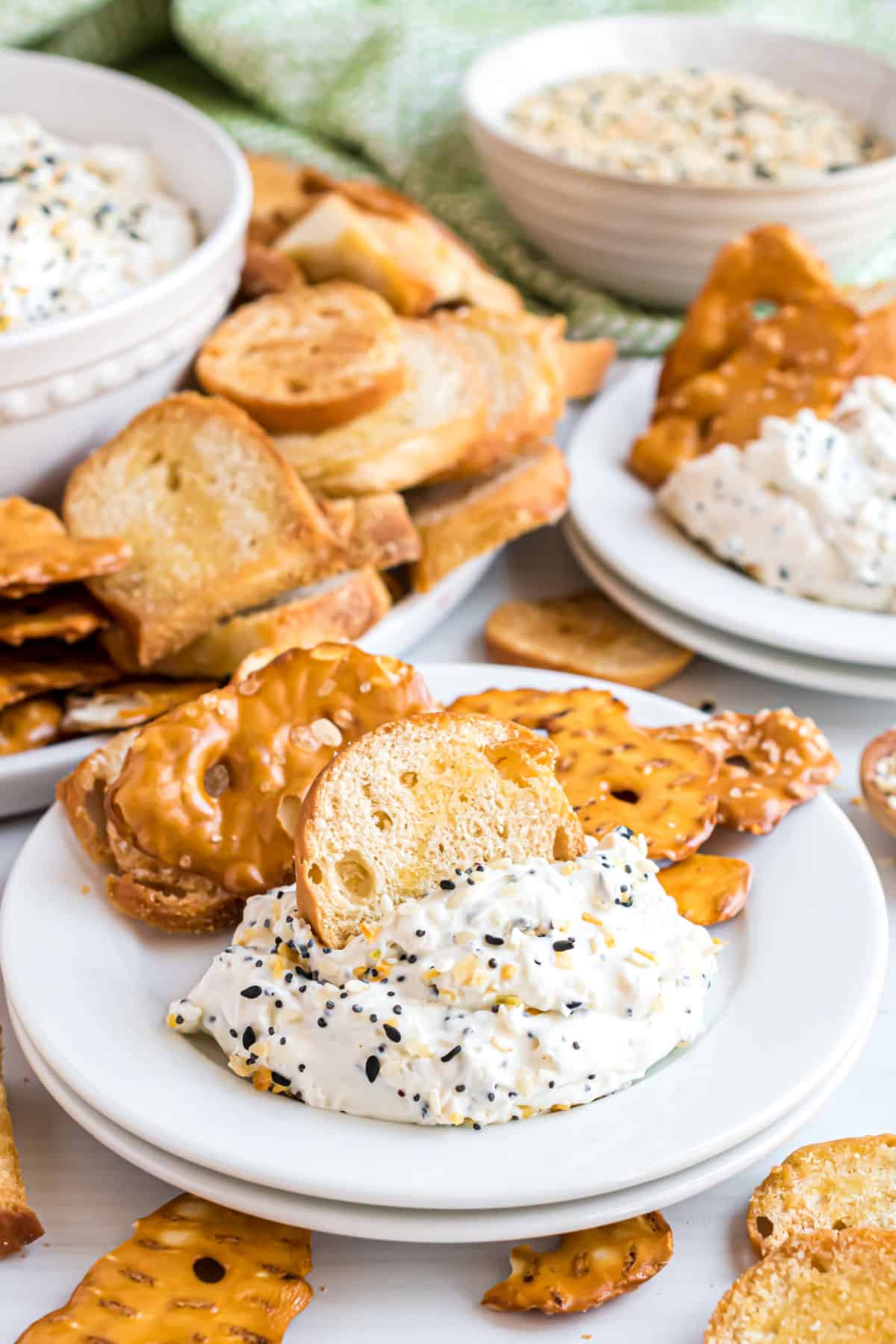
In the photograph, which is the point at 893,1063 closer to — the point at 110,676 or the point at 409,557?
the point at 409,557

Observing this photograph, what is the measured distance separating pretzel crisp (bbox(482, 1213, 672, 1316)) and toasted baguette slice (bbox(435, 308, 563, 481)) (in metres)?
1.13

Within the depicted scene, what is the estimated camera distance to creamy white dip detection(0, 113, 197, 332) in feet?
6.36

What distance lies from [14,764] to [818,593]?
1078 millimetres

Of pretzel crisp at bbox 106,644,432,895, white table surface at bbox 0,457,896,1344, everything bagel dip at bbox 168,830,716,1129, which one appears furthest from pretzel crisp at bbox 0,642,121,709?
everything bagel dip at bbox 168,830,716,1129

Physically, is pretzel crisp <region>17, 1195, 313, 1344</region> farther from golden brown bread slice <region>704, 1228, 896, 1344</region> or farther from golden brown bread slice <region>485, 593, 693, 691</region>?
golden brown bread slice <region>485, 593, 693, 691</region>

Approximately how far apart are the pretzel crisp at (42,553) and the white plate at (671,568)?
73 cm

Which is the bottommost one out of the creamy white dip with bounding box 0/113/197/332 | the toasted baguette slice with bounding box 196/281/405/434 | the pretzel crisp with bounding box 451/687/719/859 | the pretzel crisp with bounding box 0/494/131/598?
the pretzel crisp with bounding box 451/687/719/859

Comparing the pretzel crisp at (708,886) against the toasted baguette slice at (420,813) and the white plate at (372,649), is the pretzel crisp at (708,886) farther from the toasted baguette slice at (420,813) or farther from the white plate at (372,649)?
the white plate at (372,649)

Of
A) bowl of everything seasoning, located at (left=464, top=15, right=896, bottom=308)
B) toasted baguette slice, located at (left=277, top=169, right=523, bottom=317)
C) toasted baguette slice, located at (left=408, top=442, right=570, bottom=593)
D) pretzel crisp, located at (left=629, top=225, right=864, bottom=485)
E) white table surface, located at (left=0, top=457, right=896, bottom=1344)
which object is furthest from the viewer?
bowl of everything seasoning, located at (left=464, top=15, right=896, bottom=308)

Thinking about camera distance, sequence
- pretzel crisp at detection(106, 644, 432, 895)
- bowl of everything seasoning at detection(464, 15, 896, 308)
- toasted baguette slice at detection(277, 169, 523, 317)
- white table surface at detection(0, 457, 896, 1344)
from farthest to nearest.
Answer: bowl of everything seasoning at detection(464, 15, 896, 308) → toasted baguette slice at detection(277, 169, 523, 317) → pretzel crisp at detection(106, 644, 432, 895) → white table surface at detection(0, 457, 896, 1344)

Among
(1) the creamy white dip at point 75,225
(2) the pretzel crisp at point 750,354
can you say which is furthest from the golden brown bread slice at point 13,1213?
(2) the pretzel crisp at point 750,354

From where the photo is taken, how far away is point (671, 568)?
2020 mm

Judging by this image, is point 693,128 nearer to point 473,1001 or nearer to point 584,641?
point 584,641

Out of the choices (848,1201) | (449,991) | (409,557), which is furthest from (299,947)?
(409,557)
